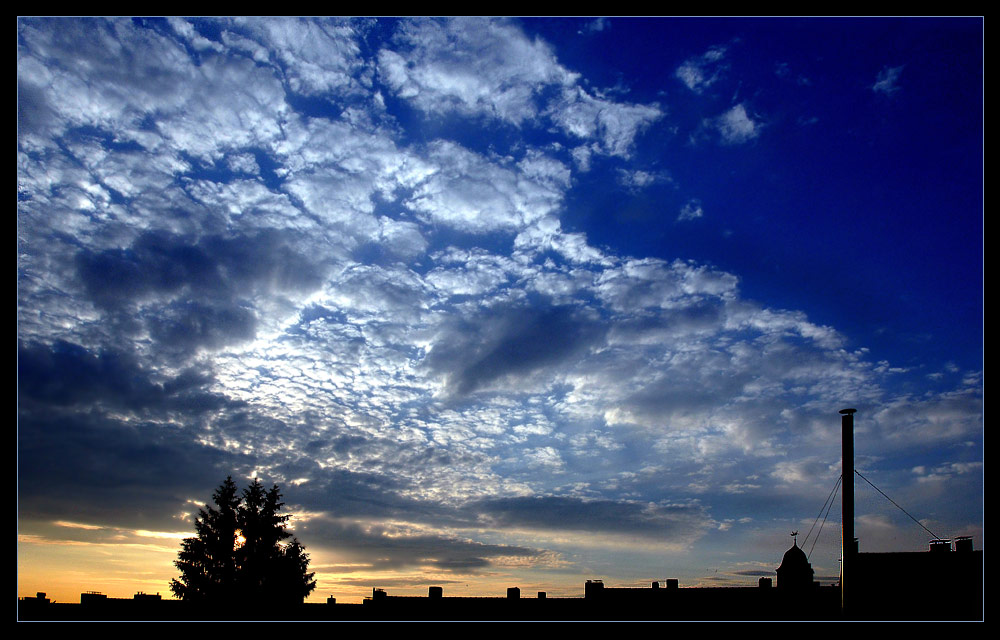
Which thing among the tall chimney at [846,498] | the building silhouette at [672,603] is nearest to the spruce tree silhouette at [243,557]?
the building silhouette at [672,603]

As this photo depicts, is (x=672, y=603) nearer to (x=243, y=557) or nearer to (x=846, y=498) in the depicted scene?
(x=846, y=498)

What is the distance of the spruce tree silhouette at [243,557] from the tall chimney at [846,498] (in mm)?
35820

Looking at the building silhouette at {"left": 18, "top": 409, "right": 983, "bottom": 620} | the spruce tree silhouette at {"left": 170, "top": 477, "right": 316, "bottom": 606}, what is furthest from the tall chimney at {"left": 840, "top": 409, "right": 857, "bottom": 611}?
the spruce tree silhouette at {"left": 170, "top": 477, "right": 316, "bottom": 606}

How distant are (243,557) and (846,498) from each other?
40.2 metres

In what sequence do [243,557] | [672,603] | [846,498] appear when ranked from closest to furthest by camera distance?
[846,498]
[672,603]
[243,557]

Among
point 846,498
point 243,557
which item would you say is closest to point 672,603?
point 846,498

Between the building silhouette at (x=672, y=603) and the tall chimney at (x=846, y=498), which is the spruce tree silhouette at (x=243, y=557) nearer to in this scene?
the building silhouette at (x=672, y=603)

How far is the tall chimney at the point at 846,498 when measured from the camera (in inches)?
760

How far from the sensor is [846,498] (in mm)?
19844

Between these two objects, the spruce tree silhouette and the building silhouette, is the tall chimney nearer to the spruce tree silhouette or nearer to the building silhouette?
Result: the building silhouette

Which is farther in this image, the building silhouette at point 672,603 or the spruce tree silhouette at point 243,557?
the spruce tree silhouette at point 243,557

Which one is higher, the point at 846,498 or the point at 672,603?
the point at 846,498

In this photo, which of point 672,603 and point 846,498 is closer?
point 846,498

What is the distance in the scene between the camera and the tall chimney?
19.3m
